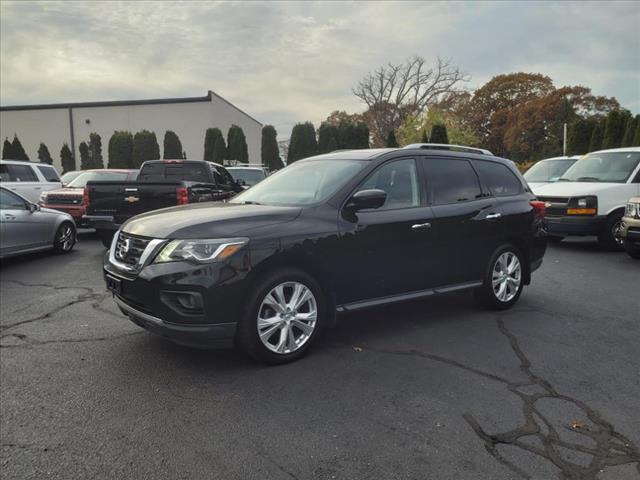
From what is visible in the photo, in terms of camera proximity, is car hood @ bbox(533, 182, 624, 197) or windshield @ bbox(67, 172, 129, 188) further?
windshield @ bbox(67, 172, 129, 188)

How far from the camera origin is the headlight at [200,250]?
3814 mm

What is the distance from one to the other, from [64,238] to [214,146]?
93.4 feet

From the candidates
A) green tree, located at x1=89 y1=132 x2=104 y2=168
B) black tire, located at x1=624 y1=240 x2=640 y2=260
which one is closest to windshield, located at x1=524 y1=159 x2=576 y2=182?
black tire, located at x1=624 y1=240 x2=640 y2=260

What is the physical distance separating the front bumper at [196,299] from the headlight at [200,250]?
47mm

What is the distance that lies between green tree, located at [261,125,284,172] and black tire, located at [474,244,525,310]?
3381 cm

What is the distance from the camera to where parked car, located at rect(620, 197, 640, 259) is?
8.41 m

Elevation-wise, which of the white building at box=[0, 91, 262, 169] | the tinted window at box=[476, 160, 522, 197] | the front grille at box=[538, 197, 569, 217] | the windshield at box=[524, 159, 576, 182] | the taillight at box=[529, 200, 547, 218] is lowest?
the front grille at box=[538, 197, 569, 217]

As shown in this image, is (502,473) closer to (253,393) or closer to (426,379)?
(426,379)

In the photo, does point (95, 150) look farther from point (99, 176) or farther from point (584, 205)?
point (584, 205)

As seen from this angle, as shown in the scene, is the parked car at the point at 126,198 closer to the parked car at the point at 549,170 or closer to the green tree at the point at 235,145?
the parked car at the point at 549,170

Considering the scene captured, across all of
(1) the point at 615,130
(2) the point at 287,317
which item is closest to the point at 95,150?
(1) the point at 615,130

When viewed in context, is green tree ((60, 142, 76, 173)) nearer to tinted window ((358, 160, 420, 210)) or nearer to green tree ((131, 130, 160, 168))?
green tree ((131, 130, 160, 168))

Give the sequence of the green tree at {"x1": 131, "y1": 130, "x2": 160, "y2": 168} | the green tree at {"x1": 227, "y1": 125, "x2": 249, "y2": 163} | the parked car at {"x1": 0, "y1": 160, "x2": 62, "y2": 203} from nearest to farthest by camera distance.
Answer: the parked car at {"x1": 0, "y1": 160, "x2": 62, "y2": 203} → the green tree at {"x1": 131, "y1": 130, "x2": 160, "y2": 168} → the green tree at {"x1": 227, "y1": 125, "x2": 249, "y2": 163}

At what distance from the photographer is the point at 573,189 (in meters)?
9.96
